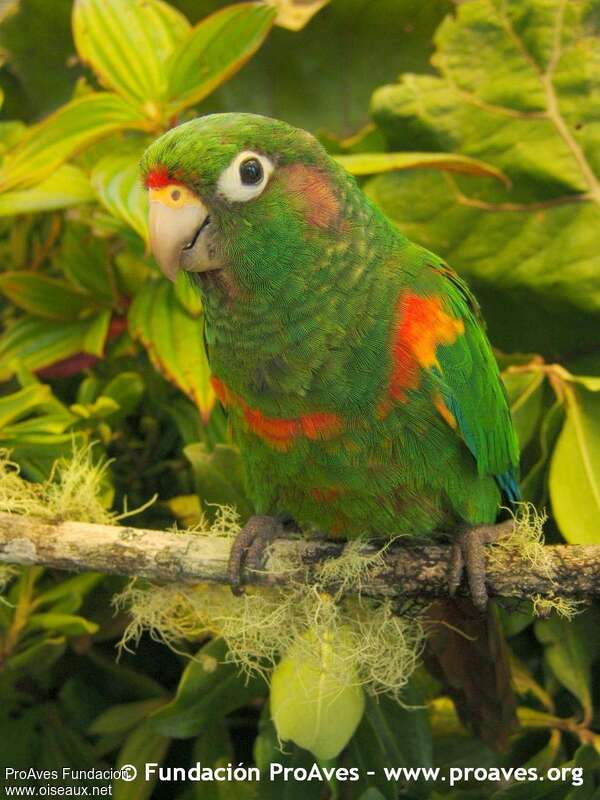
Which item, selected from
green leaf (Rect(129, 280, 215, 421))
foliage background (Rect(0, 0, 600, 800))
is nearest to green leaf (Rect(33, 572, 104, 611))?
foliage background (Rect(0, 0, 600, 800))

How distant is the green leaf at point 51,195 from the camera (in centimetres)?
125

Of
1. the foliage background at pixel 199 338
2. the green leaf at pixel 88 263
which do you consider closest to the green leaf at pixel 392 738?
the foliage background at pixel 199 338

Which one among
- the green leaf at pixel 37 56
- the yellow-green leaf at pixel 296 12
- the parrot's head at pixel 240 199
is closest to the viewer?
the parrot's head at pixel 240 199

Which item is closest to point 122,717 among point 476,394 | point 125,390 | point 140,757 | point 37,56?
point 140,757

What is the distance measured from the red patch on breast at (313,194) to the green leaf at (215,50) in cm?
40

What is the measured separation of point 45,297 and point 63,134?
0.31 metres

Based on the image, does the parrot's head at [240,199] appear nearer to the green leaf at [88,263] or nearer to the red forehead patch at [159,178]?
the red forehead patch at [159,178]

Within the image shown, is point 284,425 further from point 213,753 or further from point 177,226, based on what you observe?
point 213,753

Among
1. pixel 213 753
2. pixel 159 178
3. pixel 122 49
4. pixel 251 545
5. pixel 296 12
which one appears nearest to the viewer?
pixel 159 178

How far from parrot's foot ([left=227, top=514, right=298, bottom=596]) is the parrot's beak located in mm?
383

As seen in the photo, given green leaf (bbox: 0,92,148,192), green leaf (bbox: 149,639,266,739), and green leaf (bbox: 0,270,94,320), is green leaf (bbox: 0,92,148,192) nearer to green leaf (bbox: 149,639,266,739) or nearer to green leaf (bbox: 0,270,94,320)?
green leaf (bbox: 0,270,94,320)

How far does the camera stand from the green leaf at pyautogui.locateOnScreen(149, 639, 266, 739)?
3.64 feet

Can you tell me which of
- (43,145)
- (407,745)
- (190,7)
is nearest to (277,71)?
(190,7)

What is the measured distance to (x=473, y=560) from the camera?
1.02 meters
